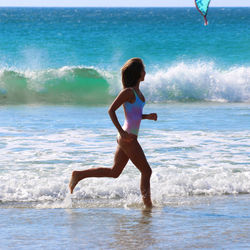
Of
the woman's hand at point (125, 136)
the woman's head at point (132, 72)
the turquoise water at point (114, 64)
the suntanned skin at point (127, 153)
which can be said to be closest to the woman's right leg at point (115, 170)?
the suntanned skin at point (127, 153)

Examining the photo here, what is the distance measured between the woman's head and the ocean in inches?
45.4

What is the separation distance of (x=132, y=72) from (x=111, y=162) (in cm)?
267

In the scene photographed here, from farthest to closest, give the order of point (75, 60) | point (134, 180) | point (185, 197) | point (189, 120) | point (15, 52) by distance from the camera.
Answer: point (15, 52), point (75, 60), point (189, 120), point (134, 180), point (185, 197)

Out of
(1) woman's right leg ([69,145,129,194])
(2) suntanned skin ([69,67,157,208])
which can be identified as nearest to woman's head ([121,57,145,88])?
(2) suntanned skin ([69,67,157,208])

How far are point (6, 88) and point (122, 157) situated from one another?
533 inches

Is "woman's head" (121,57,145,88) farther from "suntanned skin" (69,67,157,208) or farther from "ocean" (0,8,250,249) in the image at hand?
"ocean" (0,8,250,249)

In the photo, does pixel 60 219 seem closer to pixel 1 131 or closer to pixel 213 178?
pixel 213 178

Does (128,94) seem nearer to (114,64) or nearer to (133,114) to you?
(133,114)

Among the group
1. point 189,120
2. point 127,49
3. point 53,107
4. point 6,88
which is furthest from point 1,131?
point 127,49

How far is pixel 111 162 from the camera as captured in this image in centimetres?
764

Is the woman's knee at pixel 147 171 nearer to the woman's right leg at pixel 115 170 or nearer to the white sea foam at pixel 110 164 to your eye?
the woman's right leg at pixel 115 170

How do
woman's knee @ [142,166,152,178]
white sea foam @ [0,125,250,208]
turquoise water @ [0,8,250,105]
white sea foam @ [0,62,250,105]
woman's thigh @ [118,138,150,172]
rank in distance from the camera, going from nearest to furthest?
1. woman's thigh @ [118,138,150,172]
2. woman's knee @ [142,166,152,178]
3. white sea foam @ [0,125,250,208]
4. white sea foam @ [0,62,250,105]
5. turquoise water @ [0,8,250,105]

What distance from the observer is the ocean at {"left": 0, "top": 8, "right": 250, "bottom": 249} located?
463cm

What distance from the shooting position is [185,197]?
19.9 feet
